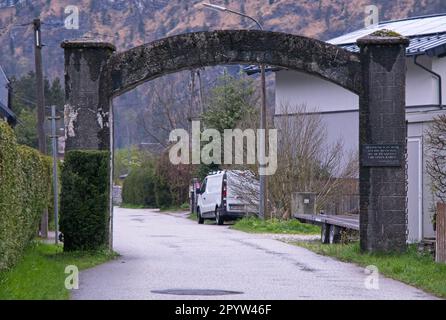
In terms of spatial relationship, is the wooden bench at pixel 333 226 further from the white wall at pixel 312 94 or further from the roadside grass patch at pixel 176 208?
the roadside grass patch at pixel 176 208

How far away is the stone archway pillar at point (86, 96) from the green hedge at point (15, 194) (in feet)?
3.31

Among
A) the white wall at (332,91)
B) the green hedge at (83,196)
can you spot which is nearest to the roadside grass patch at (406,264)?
the green hedge at (83,196)

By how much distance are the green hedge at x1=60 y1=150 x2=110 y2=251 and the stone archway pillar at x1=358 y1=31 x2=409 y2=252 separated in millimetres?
5107

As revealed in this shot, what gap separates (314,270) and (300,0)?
484 ft

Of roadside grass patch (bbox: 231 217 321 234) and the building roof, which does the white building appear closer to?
the building roof

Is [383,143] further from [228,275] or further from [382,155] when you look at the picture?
[228,275]

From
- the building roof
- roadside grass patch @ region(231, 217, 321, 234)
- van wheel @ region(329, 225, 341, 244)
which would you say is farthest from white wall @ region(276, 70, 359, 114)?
van wheel @ region(329, 225, 341, 244)

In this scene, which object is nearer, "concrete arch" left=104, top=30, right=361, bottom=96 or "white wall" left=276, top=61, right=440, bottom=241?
"concrete arch" left=104, top=30, right=361, bottom=96

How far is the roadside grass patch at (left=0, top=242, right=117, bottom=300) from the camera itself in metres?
14.0

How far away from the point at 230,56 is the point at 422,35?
20.0 meters

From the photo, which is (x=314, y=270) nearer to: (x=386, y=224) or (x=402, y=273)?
(x=402, y=273)

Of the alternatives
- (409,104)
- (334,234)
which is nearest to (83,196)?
(334,234)

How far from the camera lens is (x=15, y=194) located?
1698 cm

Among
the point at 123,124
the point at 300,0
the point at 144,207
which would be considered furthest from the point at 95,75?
the point at 300,0
